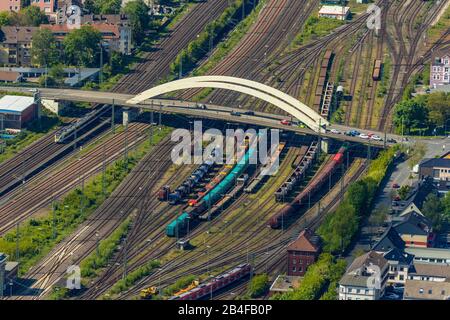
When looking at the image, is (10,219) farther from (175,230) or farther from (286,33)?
(286,33)

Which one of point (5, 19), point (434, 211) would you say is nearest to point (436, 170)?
point (434, 211)

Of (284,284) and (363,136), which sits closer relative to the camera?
A: (284,284)

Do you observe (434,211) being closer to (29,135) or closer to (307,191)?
(307,191)

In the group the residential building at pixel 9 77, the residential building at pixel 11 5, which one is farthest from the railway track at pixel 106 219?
the residential building at pixel 11 5

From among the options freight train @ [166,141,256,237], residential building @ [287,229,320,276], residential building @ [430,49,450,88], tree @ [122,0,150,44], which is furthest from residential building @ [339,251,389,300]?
tree @ [122,0,150,44]

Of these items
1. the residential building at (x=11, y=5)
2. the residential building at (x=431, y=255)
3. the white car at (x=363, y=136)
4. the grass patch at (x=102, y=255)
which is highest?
the residential building at (x=11, y=5)

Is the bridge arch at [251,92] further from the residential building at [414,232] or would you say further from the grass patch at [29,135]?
the residential building at [414,232]
